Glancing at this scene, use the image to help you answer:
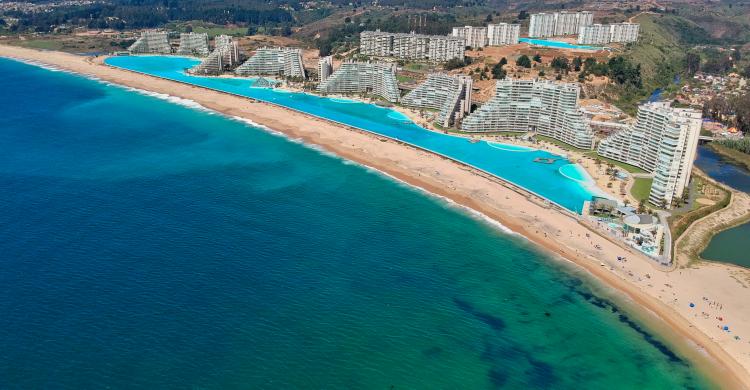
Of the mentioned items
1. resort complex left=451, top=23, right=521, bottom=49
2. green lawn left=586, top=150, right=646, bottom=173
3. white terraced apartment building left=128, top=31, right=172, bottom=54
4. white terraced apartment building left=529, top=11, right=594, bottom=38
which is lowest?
green lawn left=586, top=150, right=646, bottom=173

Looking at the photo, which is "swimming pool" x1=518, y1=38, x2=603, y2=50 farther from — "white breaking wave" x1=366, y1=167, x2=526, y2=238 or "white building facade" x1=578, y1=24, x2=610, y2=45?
"white breaking wave" x1=366, y1=167, x2=526, y2=238

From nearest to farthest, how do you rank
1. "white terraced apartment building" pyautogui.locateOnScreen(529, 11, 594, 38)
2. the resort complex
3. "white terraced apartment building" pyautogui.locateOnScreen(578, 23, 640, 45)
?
the resort complex, "white terraced apartment building" pyautogui.locateOnScreen(578, 23, 640, 45), "white terraced apartment building" pyautogui.locateOnScreen(529, 11, 594, 38)

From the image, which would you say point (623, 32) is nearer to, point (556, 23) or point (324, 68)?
point (556, 23)

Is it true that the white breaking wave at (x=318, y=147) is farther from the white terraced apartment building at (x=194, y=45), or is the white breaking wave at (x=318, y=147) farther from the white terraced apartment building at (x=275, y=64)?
the white terraced apartment building at (x=194, y=45)

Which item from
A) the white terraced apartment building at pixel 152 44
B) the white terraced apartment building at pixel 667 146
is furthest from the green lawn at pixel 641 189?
the white terraced apartment building at pixel 152 44

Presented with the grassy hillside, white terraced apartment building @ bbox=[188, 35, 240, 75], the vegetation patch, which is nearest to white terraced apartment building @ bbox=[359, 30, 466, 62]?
white terraced apartment building @ bbox=[188, 35, 240, 75]

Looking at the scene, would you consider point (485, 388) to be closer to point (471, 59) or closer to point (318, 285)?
point (318, 285)

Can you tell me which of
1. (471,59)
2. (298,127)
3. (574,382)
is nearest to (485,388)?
(574,382)
